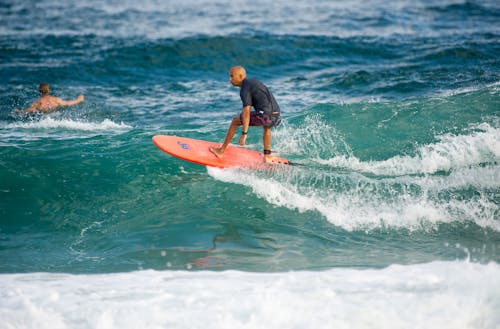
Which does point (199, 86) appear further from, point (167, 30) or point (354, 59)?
point (167, 30)

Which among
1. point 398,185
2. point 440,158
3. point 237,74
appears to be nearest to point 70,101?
point 237,74

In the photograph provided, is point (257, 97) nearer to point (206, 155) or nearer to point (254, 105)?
point (254, 105)

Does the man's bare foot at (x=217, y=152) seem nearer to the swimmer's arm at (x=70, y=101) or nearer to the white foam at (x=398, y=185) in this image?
the white foam at (x=398, y=185)

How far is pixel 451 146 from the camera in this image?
31.6 ft

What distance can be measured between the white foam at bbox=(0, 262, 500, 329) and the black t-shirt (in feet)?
11.1

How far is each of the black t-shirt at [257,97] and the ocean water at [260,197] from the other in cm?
112

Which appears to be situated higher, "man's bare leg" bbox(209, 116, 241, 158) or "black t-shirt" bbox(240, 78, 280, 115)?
"black t-shirt" bbox(240, 78, 280, 115)

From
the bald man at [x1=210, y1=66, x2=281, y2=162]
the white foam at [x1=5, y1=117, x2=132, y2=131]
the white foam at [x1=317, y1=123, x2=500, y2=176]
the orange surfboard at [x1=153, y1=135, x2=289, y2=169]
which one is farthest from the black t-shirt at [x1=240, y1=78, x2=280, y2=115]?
the white foam at [x1=5, y1=117, x2=132, y2=131]

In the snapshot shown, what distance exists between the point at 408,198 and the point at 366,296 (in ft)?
10.1

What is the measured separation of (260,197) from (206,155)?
4.24ft

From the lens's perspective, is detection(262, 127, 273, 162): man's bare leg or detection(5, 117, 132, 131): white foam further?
detection(5, 117, 132, 131): white foam

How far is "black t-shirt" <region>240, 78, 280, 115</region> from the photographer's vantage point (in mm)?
8250

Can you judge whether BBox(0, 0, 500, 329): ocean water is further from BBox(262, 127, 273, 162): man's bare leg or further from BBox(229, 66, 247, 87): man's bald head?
BBox(229, 66, 247, 87): man's bald head

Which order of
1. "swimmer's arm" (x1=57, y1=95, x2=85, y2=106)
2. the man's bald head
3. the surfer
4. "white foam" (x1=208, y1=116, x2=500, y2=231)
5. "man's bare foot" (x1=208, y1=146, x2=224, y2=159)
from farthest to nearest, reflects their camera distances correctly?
"swimmer's arm" (x1=57, y1=95, x2=85, y2=106) < the surfer < "man's bare foot" (x1=208, y1=146, x2=224, y2=159) < the man's bald head < "white foam" (x1=208, y1=116, x2=500, y2=231)
